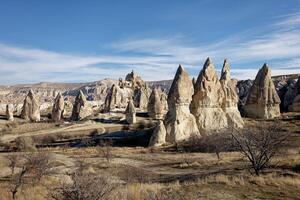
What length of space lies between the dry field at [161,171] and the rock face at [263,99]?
2.44m

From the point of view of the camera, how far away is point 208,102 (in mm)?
43906

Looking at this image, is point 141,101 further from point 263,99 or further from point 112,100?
point 263,99

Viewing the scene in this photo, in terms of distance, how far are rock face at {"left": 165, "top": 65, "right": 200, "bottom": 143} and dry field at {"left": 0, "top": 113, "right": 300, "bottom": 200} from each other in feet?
10.1

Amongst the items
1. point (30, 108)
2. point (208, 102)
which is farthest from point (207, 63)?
point (30, 108)

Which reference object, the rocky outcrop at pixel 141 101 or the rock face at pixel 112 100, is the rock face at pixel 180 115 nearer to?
the rocky outcrop at pixel 141 101

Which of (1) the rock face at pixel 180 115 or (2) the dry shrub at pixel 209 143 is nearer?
(2) the dry shrub at pixel 209 143

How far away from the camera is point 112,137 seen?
48344 mm

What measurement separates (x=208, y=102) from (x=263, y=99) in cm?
875

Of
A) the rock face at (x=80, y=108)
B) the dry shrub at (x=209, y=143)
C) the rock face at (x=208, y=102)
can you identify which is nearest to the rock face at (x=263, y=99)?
the rock face at (x=208, y=102)

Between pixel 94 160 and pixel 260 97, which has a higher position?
pixel 260 97

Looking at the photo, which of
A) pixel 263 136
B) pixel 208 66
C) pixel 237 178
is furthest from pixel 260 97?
pixel 237 178

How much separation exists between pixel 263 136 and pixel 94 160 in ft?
55.4

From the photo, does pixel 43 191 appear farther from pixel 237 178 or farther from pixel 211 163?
pixel 211 163

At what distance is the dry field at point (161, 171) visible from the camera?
13.1 metres
